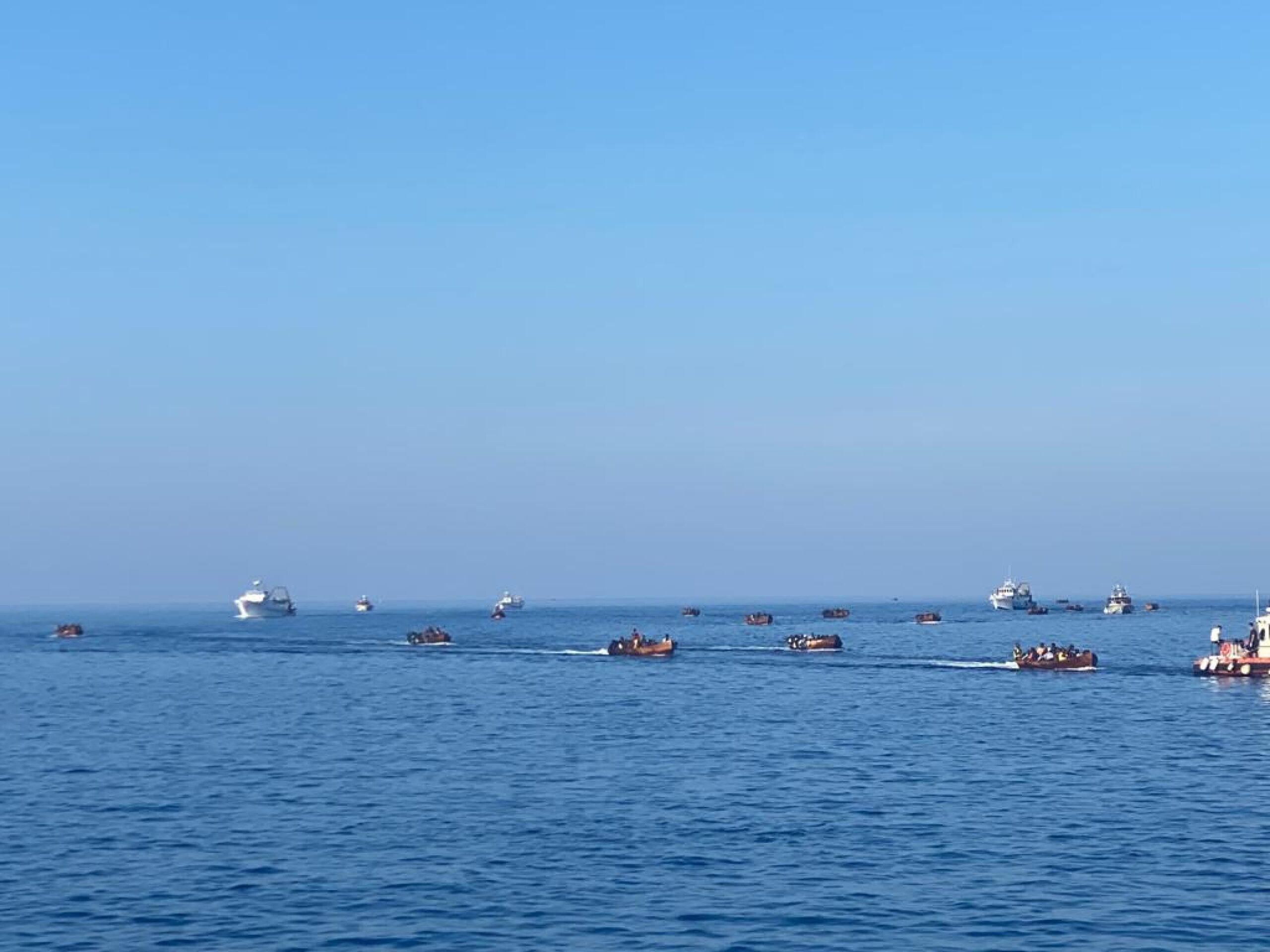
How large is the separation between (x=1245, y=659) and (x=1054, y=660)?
1763cm

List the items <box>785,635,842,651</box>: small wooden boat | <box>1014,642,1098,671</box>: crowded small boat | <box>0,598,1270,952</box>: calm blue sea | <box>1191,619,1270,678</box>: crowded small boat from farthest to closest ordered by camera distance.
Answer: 1. <box>785,635,842,651</box>: small wooden boat
2. <box>1014,642,1098,671</box>: crowded small boat
3. <box>1191,619,1270,678</box>: crowded small boat
4. <box>0,598,1270,952</box>: calm blue sea

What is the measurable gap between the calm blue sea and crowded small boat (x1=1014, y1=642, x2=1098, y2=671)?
69.1 feet

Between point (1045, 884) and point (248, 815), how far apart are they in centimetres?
3137

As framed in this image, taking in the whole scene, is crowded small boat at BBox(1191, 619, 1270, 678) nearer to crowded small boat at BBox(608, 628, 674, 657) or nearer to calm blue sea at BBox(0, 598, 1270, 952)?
calm blue sea at BBox(0, 598, 1270, 952)

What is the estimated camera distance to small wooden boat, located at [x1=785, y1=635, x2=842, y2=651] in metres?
176

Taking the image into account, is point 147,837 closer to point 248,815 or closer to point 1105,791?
point 248,815

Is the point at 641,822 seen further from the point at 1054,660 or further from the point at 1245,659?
the point at 1054,660

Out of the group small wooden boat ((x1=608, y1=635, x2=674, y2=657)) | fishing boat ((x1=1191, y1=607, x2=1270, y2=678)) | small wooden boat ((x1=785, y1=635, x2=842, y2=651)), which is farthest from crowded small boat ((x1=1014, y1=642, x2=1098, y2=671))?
small wooden boat ((x1=608, y1=635, x2=674, y2=657))

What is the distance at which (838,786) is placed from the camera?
219ft

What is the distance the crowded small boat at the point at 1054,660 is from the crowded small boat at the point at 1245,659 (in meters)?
9.79

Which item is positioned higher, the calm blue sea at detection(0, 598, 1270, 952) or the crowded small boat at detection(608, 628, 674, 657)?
the crowded small boat at detection(608, 628, 674, 657)

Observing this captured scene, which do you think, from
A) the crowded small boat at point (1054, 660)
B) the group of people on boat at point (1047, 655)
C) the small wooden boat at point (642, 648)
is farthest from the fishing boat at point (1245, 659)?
the small wooden boat at point (642, 648)

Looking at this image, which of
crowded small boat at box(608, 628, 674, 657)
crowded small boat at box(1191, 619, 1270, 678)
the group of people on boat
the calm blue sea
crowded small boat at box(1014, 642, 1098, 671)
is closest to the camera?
the calm blue sea

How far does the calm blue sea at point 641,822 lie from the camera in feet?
138
